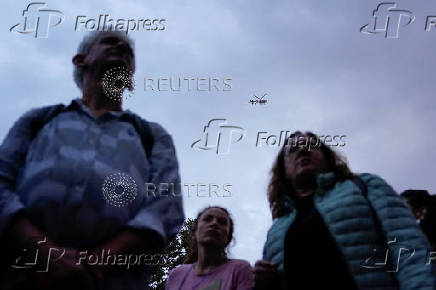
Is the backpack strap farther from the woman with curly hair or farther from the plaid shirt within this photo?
the woman with curly hair

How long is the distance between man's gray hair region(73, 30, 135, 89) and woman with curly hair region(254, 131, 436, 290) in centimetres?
123

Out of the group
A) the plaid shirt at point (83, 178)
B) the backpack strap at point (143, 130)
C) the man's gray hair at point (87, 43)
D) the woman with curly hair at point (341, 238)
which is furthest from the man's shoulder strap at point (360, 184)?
the man's gray hair at point (87, 43)

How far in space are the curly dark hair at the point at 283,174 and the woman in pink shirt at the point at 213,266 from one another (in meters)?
0.59

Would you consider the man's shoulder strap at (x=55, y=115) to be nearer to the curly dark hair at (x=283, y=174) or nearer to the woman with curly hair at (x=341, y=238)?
the woman with curly hair at (x=341, y=238)

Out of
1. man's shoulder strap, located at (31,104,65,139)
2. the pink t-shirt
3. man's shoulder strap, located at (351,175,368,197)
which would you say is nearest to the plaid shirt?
man's shoulder strap, located at (31,104,65,139)

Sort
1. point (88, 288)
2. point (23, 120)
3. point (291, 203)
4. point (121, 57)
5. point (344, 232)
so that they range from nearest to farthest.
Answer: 1. point (88, 288)
2. point (23, 120)
3. point (344, 232)
4. point (121, 57)
5. point (291, 203)

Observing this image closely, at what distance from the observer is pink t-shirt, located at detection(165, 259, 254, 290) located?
3135 mm

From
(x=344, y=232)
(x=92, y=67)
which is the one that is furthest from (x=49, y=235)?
(x=344, y=232)

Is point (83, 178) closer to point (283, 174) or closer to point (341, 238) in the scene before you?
point (341, 238)

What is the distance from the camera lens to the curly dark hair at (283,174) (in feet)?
8.68

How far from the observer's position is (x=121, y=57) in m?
2.34

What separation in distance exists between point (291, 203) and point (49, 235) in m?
1.45

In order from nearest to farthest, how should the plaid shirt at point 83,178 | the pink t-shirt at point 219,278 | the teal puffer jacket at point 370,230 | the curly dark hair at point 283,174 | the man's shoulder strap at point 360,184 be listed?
Result: the plaid shirt at point 83,178 → the teal puffer jacket at point 370,230 → the man's shoulder strap at point 360,184 → the curly dark hair at point 283,174 → the pink t-shirt at point 219,278

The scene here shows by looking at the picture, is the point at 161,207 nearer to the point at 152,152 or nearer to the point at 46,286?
the point at 152,152
